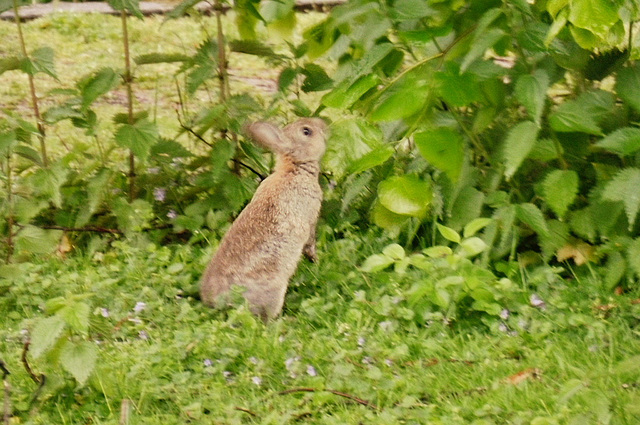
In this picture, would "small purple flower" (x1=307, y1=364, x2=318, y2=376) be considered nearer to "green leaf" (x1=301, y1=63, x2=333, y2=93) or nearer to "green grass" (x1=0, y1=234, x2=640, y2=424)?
"green grass" (x1=0, y1=234, x2=640, y2=424)

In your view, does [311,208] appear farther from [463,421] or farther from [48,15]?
[48,15]

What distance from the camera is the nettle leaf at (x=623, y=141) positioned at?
388 cm

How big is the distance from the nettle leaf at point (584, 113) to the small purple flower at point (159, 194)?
2344mm

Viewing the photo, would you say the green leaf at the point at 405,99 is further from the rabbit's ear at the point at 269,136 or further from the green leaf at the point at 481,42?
the rabbit's ear at the point at 269,136

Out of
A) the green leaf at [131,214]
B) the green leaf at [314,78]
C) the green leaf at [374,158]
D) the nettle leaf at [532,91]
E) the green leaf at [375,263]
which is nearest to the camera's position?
the nettle leaf at [532,91]

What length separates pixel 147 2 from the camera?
33.5 ft

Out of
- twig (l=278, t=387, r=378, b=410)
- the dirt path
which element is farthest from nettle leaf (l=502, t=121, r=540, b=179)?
the dirt path

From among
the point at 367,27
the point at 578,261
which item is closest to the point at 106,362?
the point at 367,27

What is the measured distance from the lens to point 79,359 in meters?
3.30

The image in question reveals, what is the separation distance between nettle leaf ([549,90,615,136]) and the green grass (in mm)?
778

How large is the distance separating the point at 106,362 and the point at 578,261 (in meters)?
2.31

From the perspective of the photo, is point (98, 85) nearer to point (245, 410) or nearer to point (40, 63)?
point (40, 63)

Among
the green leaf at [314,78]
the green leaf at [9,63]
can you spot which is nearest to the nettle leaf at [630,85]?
the green leaf at [314,78]

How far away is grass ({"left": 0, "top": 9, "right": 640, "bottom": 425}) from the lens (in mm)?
3355
